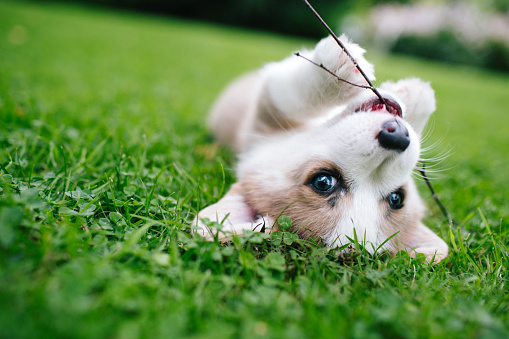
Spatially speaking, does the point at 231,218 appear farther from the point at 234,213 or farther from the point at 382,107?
the point at 382,107

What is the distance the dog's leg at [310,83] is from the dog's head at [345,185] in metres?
0.14

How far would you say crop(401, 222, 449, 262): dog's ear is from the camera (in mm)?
1674

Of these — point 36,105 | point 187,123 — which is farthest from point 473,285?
point 36,105

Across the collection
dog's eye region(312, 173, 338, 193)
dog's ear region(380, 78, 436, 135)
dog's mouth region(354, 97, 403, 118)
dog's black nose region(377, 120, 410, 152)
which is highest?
dog's ear region(380, 78, 436, 135)

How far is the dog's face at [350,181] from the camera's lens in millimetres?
1697

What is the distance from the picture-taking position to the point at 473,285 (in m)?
1.49

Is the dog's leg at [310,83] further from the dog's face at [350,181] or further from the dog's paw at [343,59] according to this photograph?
the dog's face at [350,181]

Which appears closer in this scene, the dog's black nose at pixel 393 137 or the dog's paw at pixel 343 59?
the dog's black nose at pixel 393 137

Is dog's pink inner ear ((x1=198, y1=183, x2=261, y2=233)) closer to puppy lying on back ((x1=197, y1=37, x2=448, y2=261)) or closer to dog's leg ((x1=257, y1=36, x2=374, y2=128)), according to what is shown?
puppy lying on back ((x1=197, y1=37, x2=448, y2=261))

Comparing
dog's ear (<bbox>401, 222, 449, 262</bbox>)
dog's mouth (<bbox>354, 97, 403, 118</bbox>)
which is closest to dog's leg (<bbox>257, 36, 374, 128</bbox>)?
dog's mouth (<bbox>354, 97, 403, 118</bbox>)

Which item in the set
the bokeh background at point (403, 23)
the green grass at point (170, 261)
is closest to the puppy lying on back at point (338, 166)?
the green grass at point (170, 261)

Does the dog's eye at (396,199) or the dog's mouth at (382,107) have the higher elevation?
the dog's mouth at (382,107)

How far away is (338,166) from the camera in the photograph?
179 centimetres

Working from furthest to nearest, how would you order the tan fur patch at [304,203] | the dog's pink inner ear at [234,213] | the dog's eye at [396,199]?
the dog's eye at [396,199], the tan fur patch at [304,203], the dog's pink inner ear at [234,213]
